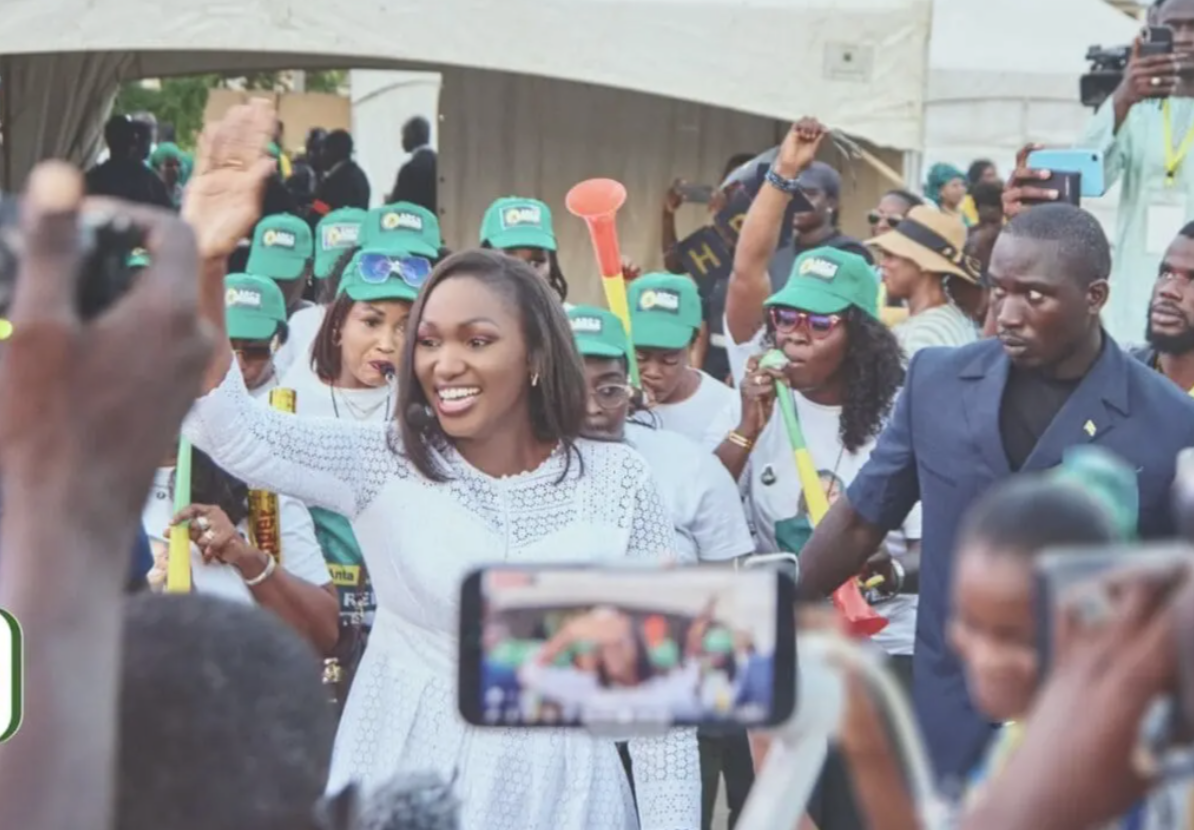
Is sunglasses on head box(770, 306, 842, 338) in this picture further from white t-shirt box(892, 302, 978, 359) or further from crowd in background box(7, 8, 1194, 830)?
white t-shirt box(892, 302, 978, 359)

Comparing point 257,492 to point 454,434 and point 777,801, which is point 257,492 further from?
point 777,801

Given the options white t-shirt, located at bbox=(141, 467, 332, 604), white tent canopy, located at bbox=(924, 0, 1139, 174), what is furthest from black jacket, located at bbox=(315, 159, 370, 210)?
white t-shirt, located at bbox=(141, 467, 332, 604)

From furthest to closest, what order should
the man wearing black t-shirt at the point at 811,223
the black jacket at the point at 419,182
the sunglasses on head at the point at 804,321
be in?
the black jacket at the point at 419,182 → the man wearing black t-shirt at the point at 811,223 → the sunglasses on head at the point at 804,321

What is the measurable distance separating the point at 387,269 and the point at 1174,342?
7.18 feet

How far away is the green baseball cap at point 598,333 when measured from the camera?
20.7 feet

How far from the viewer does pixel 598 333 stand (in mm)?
6383

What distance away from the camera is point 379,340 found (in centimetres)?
623

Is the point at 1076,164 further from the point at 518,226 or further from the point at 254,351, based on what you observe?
the point at 254,351

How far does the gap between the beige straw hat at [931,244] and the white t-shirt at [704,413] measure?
1.55 metres

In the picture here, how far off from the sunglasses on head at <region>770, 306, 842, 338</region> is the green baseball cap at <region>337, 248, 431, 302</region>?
1.03 meters

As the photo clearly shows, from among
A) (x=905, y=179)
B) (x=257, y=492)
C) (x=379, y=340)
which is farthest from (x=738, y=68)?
A: (x=257, y=492)

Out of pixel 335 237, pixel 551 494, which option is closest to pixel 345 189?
pixel 335 237

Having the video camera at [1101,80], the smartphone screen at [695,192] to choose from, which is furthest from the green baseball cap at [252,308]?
the smartphone screen at [695,192]

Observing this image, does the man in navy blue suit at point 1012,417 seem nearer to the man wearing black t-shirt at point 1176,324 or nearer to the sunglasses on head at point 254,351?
the man wearing black t-shirt at point 1176,324
